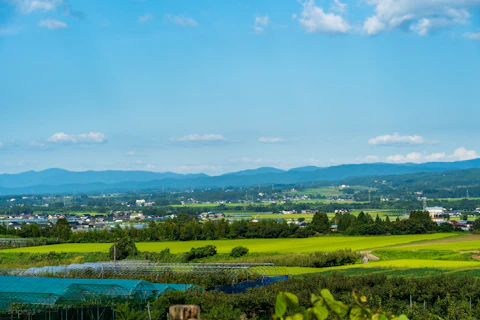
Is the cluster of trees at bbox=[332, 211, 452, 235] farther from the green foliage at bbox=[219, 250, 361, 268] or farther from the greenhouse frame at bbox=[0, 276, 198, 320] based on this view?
the greenhouse frame at bbox=[0, 276, 198, 320]

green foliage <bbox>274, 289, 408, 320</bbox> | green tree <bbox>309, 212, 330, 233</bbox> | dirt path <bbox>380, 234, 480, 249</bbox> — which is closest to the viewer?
green foliage <bbox>274, 289, 408, 320</bbox>

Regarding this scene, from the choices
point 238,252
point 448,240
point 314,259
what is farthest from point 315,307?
point 448,240

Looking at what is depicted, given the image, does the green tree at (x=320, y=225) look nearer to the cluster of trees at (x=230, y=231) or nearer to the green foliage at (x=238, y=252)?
the cluster of trees at (x=230, y=231)

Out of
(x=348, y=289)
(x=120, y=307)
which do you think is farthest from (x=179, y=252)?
(x=120, y=307)

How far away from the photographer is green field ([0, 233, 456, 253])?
52.7m

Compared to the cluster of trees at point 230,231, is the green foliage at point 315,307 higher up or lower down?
higher up

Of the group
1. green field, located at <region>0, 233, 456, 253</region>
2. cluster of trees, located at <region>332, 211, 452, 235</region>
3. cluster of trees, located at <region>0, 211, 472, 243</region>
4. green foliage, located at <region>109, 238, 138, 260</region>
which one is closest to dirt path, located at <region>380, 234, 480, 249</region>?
green field, located at <region>0, 233, 456, 253</region>

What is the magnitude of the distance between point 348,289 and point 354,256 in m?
19.4

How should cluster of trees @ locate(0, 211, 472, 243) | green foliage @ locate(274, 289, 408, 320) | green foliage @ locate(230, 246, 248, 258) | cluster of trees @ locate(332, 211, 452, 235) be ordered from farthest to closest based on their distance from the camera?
cluster of trees @ locate(0, 211, 472, 243)
cluster of trees @ locate(332, 211, 452, 235)
green foliage @ locate(230, 246, 248, 258)
green foliage @ locate(274, 289, 408, 320)

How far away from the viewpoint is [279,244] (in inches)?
2253

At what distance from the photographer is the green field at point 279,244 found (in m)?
52.7

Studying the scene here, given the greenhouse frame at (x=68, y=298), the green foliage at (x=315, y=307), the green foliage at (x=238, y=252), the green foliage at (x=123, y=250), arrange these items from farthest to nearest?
the green foliage at (x=123, y=250), the green foliage at (x=238, y=252), the greenhouse frame at (x=68, y=298), the green foliage at (x=315, y=307)

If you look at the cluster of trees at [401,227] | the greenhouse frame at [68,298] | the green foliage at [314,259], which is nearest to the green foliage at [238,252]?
the green foliage at [314,259]

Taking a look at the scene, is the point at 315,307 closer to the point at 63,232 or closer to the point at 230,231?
the point at 230,231
